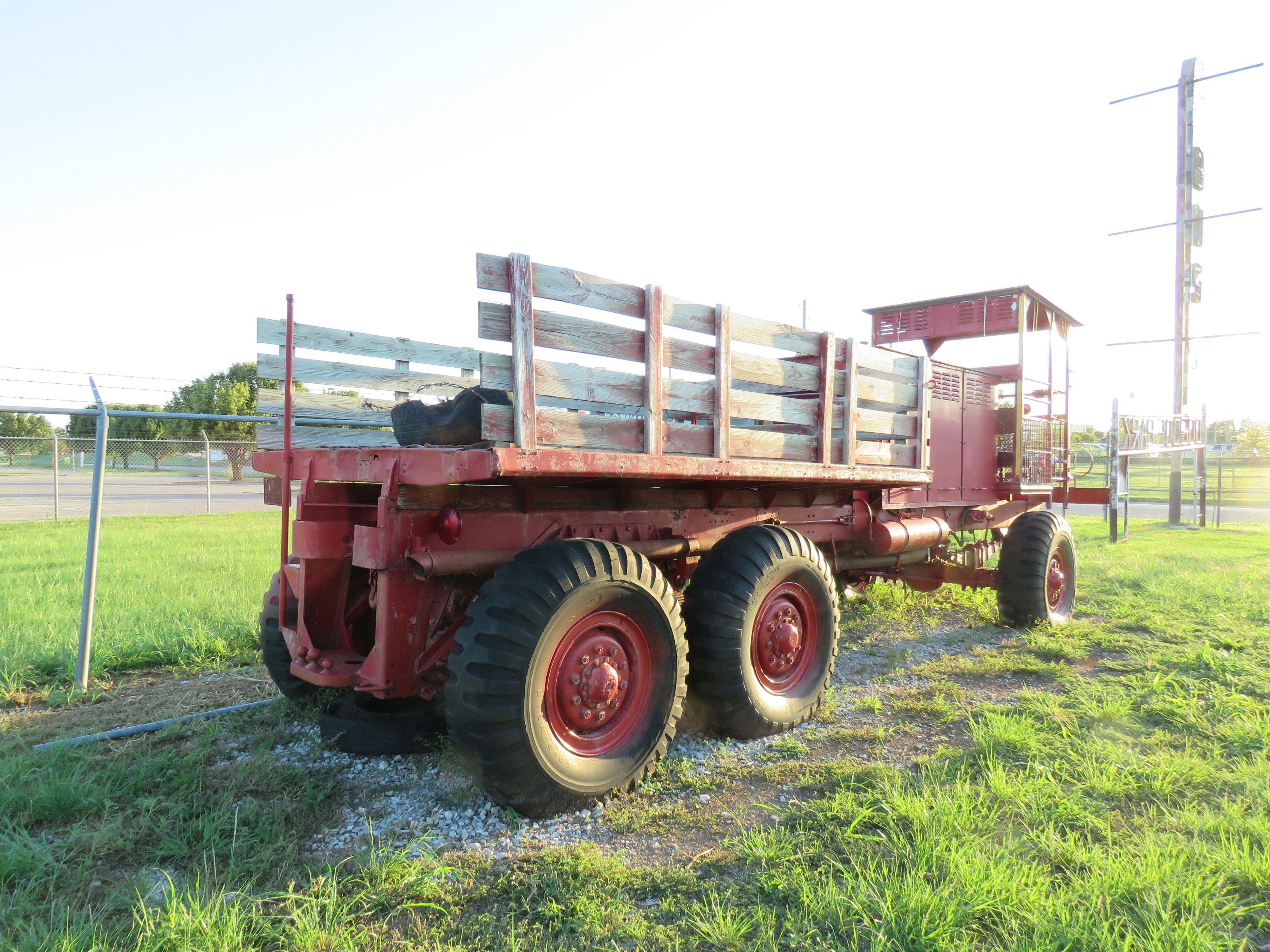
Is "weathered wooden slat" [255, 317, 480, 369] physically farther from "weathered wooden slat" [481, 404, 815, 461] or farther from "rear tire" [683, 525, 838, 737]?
"rear tire" [683, 525, 838, 737]

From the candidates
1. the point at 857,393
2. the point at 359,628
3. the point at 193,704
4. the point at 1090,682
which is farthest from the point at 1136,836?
the point at 193,704

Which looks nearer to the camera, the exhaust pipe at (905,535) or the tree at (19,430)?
the exhaust pipe at (905,535)

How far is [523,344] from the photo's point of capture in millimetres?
2967

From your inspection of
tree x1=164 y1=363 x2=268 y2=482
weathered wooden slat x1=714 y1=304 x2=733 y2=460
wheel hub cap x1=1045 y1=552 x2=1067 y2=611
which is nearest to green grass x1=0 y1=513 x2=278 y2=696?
weathered wooden slat x1=714 y1=304 x2=733 y2=460

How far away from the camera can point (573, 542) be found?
10.4 feet

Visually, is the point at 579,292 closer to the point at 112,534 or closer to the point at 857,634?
the point at 857,634

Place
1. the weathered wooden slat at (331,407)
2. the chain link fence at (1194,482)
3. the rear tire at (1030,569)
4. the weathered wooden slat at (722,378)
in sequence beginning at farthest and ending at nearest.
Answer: the chain link fence at (1194,482) < the rear tire at (1030,569) < the weathered wooden slat at (331,407) < the weathered wooden slat at (722,378)

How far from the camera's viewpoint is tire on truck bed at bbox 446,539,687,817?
283 centimetres

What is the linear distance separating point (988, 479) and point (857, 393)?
3.31 metres

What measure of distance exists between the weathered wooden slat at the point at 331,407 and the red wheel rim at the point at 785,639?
7.91 feet

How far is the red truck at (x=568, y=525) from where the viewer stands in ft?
9.67

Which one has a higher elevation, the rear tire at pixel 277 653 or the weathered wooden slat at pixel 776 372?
the weathered wooden slat at pixel 776 372

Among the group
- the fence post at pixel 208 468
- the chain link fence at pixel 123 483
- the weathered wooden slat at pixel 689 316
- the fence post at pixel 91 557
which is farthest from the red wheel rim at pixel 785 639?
the fence post at pixel 208 468

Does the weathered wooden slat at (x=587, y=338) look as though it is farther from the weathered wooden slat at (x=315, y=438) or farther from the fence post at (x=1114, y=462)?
the fence post at (x=1114, y=462)
